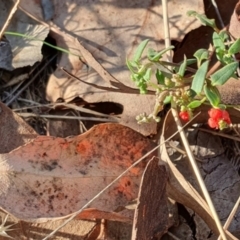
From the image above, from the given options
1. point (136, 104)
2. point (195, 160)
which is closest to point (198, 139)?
point (195, 160)

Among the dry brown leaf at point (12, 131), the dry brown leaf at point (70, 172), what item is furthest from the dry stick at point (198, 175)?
the dry brown leaf at point (12, 131)

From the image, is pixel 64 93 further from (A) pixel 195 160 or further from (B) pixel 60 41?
(A) pixel 195 160

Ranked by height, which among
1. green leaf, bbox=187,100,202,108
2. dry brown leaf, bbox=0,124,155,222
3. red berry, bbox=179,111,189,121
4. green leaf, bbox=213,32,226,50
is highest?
green leaf, bbox=213,32,226,50

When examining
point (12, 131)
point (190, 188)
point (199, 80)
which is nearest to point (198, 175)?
point (190, 188)

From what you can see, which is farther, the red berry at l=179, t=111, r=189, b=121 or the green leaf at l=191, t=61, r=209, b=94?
the red berry at l=179, t=111, r=189, b=121

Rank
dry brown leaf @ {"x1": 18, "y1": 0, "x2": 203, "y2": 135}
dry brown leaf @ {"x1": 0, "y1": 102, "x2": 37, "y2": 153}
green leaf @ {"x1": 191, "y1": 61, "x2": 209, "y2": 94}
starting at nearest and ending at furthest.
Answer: green leaf @ {"x1": 191, "y1": 61, "x2": 209, "y2": 94} → dry brown leaf @ {"x1": 0, "y1": 102, "x2": 37, "y2": 153} → dry brown leaf @ {"x1": 18, "y1": 0, "x2": 203, "y2": 135}

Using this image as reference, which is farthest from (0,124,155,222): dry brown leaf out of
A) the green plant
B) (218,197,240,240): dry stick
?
(218,197,240,240): dry stick

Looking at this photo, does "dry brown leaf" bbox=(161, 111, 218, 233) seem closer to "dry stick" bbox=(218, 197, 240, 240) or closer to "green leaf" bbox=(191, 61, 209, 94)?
"dry stick" bbox=(218, 197, 240, 240)
